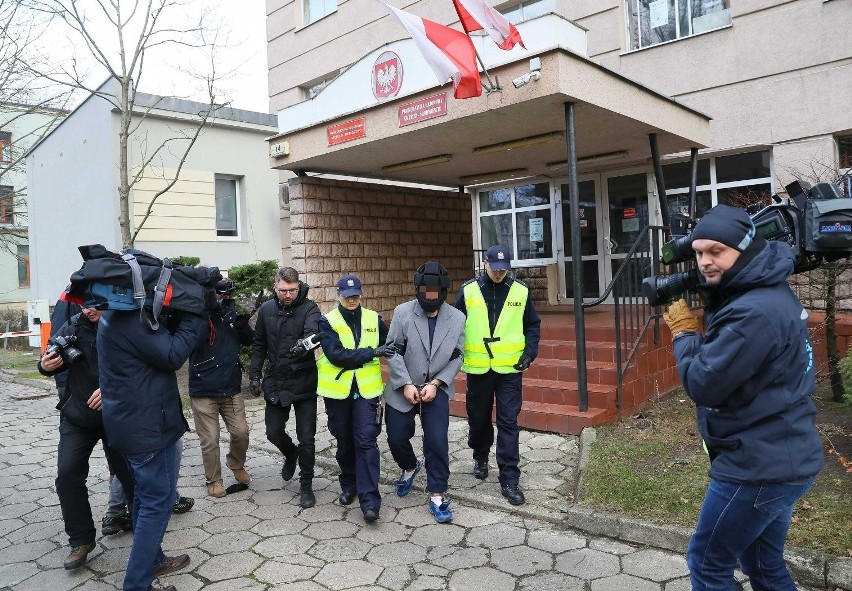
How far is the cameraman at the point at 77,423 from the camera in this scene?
3814 millimetres

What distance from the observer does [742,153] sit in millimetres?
9273

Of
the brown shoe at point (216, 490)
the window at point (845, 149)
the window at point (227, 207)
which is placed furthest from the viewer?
the window at point (227, 207)

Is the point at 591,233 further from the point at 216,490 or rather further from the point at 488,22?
the point at 216,490

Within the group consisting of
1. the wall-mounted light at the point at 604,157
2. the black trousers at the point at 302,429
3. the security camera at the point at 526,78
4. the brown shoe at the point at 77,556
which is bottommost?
the brown shoe at the point at 77,556

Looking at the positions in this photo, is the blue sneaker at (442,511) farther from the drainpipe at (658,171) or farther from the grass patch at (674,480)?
the drainpipe at (658,171)

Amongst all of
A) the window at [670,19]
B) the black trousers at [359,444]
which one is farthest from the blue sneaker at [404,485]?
the window at [670,19]

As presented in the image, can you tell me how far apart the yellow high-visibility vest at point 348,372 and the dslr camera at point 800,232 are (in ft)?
7.82

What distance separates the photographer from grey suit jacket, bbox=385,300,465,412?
455cm

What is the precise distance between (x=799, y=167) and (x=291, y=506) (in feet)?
25.4

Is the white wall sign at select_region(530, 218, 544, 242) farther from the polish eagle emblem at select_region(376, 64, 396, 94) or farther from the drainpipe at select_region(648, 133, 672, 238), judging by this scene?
the polish eagle emblem at select_region(376, 64, 396, 94)

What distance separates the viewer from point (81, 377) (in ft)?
12.7

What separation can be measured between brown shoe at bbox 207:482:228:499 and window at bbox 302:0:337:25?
40.3ft

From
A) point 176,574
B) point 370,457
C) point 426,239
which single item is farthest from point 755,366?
point 426,239

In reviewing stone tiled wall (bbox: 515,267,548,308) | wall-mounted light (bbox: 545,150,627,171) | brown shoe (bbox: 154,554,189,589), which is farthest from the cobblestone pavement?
stone tiled wall (bbox: 515,267,548,308)
